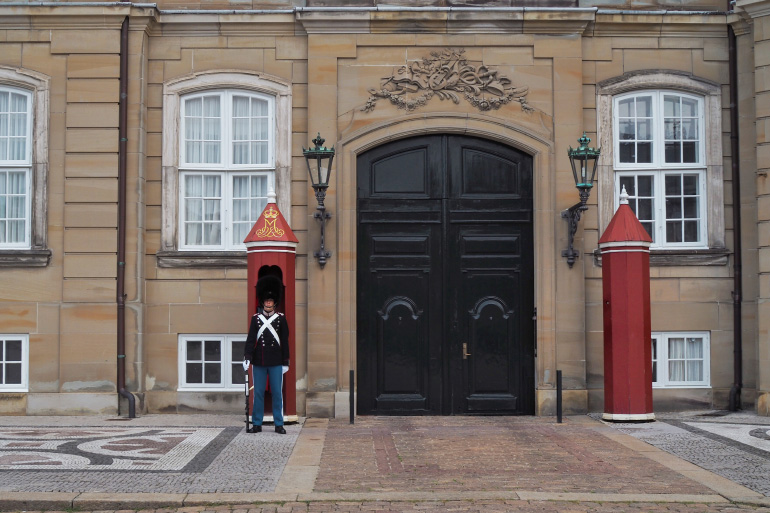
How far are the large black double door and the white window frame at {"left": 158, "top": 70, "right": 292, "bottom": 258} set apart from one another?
3.57ft

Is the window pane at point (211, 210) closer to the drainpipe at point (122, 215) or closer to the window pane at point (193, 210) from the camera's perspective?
the window pane at point (193, 210)

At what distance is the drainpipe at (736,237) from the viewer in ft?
46.7

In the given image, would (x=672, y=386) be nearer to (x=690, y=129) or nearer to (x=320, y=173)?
(x=690, y=129)

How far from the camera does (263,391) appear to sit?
12305 millimetres

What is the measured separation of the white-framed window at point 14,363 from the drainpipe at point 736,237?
31.5ft

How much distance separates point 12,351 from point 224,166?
3807 mm

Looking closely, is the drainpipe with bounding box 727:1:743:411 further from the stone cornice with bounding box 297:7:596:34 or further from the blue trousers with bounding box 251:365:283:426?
the blue trousers with bounding box 251:365:283:426

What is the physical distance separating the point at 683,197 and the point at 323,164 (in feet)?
16.6

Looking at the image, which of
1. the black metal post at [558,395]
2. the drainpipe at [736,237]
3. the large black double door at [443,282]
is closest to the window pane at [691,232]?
the drainpipe at [736,237]

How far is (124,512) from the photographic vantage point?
26.6ft

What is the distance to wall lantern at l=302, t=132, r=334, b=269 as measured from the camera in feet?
44.5

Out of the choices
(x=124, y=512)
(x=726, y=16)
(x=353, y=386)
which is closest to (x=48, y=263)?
→ (x=353, y=386)

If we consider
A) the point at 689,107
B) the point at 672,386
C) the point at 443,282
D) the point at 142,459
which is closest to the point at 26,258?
the point at 142,459

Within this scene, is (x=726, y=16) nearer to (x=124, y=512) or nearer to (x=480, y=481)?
(x=480, y=481)
